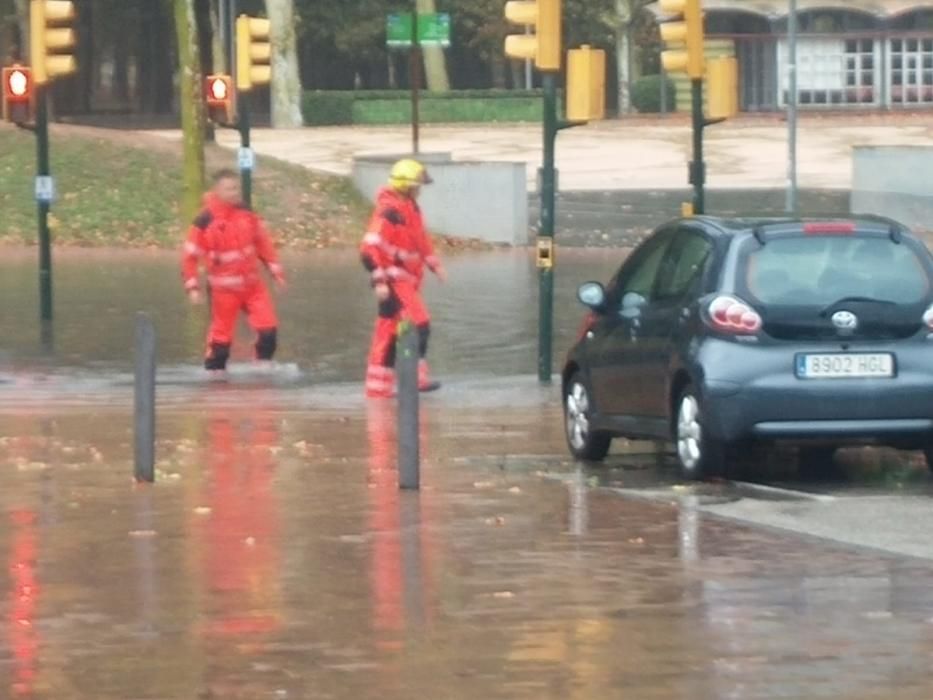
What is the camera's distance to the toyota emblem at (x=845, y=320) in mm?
12922

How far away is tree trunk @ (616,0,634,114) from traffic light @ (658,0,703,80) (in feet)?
167

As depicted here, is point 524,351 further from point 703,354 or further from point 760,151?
point 760,151

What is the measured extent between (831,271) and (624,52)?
6134 centimetres

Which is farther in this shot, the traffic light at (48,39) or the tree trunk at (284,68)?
the tree trunk at (284,68)

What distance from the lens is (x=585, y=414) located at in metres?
14.8

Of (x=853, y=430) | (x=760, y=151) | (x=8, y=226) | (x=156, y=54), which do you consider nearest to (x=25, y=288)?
(x=8, y=226)

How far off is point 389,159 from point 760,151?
48.3 feet

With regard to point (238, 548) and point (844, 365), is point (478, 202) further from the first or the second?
point (238, 548)

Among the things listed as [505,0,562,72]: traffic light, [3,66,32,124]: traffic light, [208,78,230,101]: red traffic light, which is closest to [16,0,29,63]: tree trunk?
[208,78,230,101]: red traffic light

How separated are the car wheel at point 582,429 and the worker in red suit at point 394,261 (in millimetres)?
3877

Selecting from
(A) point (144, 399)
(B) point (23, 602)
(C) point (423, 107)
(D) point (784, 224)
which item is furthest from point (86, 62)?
(B) point (23, 602)

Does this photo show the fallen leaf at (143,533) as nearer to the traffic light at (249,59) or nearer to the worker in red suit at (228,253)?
the worker in red suit at (228,253)

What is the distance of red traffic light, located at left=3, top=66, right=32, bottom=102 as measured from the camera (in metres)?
25.8

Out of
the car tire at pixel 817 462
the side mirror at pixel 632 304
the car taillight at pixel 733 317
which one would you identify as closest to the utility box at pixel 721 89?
the car tire at pixel 817 462
